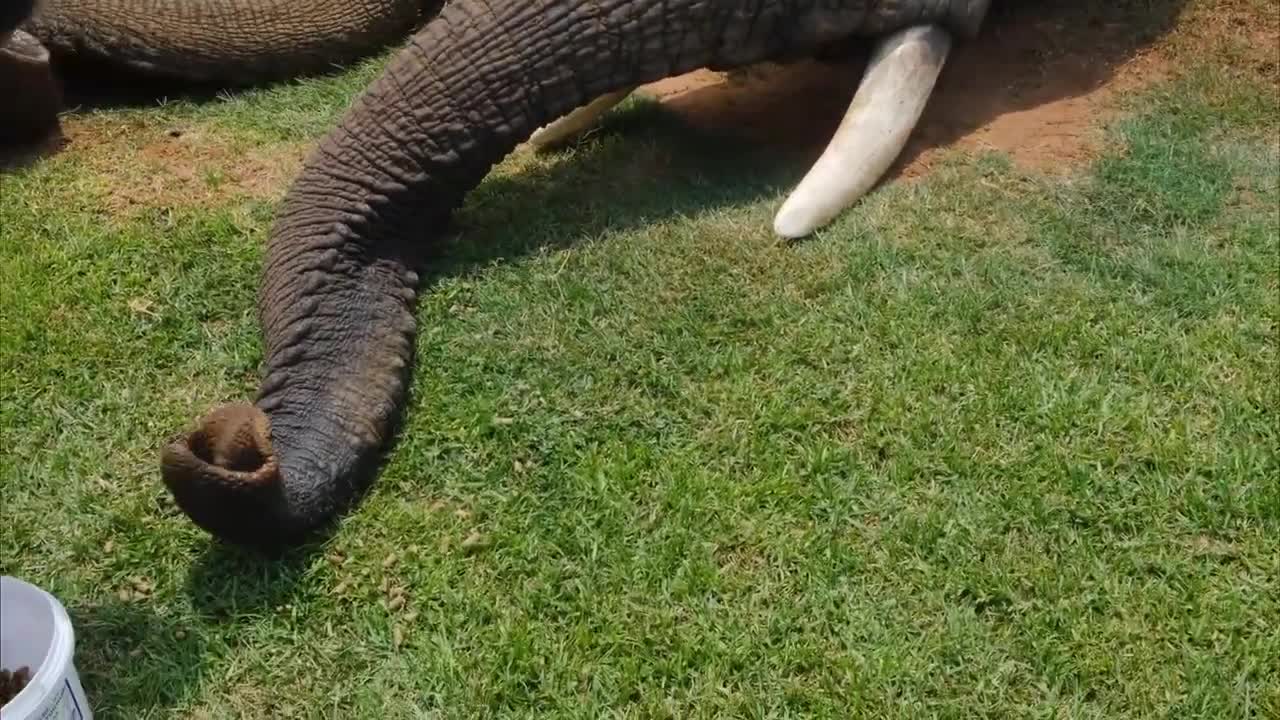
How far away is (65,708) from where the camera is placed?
246 centimetres

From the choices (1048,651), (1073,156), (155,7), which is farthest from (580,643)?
(155,7)

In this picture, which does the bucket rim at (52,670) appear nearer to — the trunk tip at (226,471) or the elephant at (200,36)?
the trunk tip at (226,471)

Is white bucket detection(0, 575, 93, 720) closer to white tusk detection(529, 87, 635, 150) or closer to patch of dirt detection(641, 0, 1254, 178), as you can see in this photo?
white tusk detection(529, 87, 635, 150)

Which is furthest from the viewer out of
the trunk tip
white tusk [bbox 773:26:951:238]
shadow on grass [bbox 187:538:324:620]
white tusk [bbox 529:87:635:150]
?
white tusk [bbox 529:87:635:150]

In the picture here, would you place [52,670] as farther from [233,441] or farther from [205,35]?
[205,35]

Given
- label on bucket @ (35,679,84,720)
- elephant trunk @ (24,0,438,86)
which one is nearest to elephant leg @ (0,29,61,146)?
elephant trunk @ (24,0,438,86)

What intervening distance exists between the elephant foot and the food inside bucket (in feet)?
9.66

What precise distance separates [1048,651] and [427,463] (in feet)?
5.32

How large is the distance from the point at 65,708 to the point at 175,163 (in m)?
2.80

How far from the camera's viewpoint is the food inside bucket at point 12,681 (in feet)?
8.43

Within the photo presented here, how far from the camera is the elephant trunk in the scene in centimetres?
525

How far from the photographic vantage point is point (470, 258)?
399 centimetres

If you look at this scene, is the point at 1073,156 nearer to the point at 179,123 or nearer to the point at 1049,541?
the point at 1049,541

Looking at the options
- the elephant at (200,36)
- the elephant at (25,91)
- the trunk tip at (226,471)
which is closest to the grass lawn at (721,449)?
the trunk tip at (226,471)
